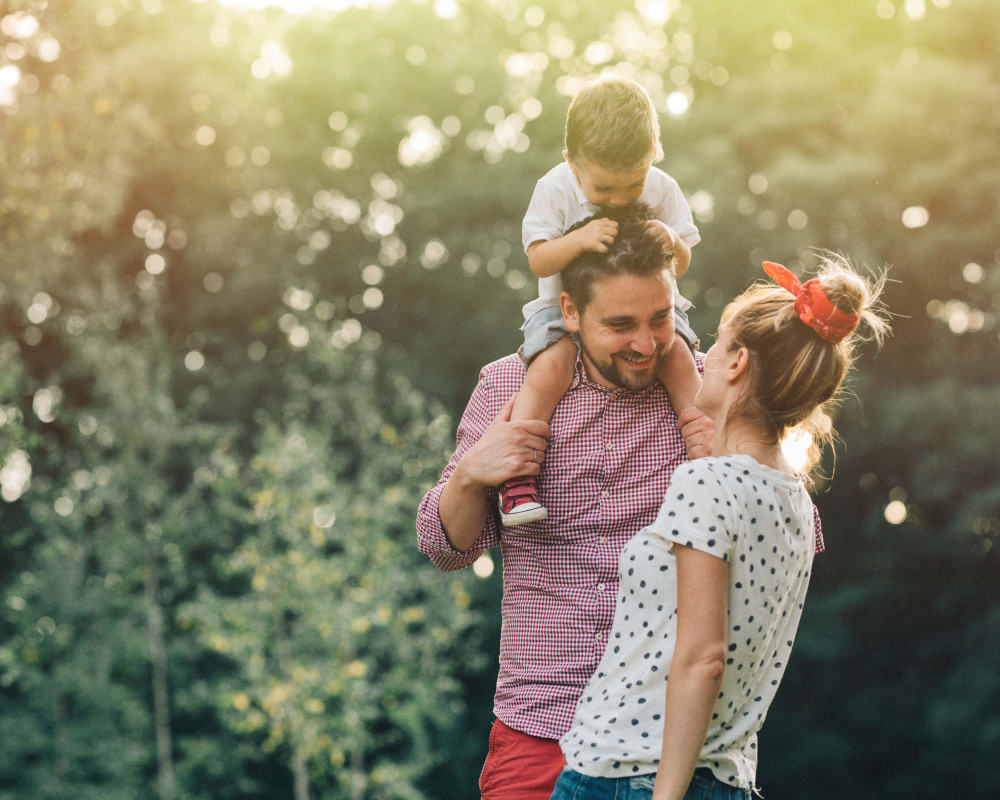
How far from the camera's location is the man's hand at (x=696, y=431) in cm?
238

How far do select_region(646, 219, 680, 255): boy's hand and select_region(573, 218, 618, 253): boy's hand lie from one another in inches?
Answer: 2.7

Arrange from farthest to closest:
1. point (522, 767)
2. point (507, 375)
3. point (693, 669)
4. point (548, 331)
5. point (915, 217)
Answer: point (915, 217), point (507, 375), point (548, 331), point (522, 767), point (693, 669)

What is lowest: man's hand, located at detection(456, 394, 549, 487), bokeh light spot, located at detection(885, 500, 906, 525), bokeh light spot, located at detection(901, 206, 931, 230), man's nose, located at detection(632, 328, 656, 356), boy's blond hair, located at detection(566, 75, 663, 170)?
bokeh light spot, located at detection(885, 500, 906, 525)

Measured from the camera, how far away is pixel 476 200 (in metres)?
14.4

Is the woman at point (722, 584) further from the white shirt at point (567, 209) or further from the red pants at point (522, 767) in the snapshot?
the white shirt at point (567, 209)

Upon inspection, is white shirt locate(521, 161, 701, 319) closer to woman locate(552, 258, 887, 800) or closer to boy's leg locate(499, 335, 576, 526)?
boy's leg locate(499, 335, 576, 526)

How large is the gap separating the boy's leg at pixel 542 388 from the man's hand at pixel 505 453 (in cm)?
3

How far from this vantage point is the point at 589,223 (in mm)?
2414

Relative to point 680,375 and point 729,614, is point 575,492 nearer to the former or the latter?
point 680,375

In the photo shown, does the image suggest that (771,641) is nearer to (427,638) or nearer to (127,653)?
(427,638)

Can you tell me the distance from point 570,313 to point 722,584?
2.74ft

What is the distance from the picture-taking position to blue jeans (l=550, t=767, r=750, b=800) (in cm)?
183

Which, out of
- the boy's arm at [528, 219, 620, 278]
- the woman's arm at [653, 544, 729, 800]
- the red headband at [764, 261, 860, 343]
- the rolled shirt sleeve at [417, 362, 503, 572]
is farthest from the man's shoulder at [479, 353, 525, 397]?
the woman's arm at [653, 544, 729, 800]

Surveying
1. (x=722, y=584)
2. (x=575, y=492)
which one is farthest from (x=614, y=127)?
(x=722, y=584)
